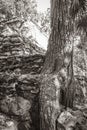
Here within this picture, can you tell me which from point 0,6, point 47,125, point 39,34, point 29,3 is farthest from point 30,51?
point 29,3

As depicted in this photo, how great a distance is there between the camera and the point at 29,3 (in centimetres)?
1303

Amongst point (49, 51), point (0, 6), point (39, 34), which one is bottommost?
point (49, 51)

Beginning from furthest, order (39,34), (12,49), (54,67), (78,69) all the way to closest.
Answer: (39,34)
(12,49)
(54,67)
(78,69)

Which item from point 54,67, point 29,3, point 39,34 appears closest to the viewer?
point 54,67

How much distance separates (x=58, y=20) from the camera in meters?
4.04

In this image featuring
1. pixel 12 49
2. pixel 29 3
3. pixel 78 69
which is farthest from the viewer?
pixel 29 3

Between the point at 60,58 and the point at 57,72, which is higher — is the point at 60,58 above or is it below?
above

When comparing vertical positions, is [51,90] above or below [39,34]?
below

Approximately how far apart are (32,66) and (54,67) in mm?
1294

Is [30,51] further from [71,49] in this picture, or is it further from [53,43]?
[71,49]

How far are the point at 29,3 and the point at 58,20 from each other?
9509 millimetres

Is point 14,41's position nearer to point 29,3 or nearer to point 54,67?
point 54,67

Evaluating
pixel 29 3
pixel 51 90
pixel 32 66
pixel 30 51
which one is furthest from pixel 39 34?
pixel 29 3

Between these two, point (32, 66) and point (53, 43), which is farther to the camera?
point (32, 66)
